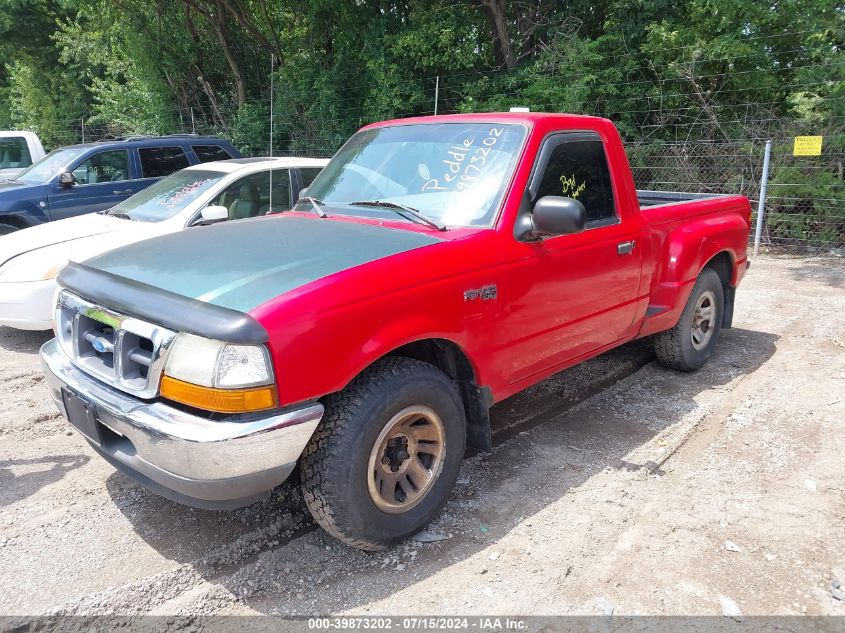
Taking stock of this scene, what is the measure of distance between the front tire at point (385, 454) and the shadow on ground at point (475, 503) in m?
0.19

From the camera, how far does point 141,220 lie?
6418 millimetres

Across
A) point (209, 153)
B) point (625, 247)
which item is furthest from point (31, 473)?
point (209, 153)

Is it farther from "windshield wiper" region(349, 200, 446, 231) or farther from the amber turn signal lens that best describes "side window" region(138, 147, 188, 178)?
the amber turn signal lens

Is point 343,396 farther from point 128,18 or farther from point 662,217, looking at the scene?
point 128,18

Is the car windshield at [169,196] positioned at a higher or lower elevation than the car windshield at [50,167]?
lower

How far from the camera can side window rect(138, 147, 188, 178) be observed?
344 inches

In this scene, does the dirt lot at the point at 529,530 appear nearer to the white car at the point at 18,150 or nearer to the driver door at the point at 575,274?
the driver door at the point at 575,274

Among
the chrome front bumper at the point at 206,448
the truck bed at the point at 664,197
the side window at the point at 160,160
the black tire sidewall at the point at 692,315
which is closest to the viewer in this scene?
the chrome front bumper at the point at 206,448

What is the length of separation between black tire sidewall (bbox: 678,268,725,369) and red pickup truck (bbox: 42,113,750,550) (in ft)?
2.87

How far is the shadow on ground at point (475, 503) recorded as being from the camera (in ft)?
9.45

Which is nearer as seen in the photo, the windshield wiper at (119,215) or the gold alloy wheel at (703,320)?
the gold alloy wheel at (703,320)

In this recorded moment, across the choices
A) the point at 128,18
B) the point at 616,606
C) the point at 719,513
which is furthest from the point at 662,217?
the point at 128,18

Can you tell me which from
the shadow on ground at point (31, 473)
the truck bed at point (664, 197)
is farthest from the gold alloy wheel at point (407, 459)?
the truck bed at point (664, 197)

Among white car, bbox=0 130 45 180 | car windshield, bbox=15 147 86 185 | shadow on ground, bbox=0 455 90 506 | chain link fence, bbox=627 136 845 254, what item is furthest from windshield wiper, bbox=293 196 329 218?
white car, bbox=0 130 45 180
